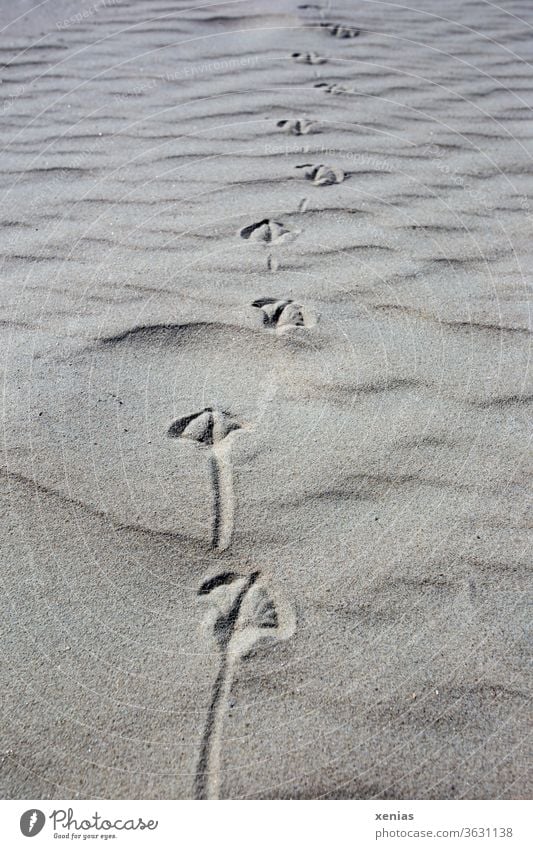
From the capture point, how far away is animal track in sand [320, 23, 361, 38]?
4.12 meters

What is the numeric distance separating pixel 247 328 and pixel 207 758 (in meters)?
1.24

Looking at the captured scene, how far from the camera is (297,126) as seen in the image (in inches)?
131

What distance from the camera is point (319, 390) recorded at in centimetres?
209

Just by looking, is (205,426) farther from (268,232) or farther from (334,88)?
(334,88)

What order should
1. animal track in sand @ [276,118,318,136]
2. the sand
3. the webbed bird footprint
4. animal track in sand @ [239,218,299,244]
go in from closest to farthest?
the sand, the webbed bird footprint, animal track in sand @ [239,218,299,244], animal track in sand @ [276,118,318,136]

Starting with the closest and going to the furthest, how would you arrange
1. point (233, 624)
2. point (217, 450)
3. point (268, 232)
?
point (233, 624), point (217, 450), point (268, 232)

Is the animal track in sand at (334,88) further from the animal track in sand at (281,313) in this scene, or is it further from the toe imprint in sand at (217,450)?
the toe imprint in sand at (217,450)

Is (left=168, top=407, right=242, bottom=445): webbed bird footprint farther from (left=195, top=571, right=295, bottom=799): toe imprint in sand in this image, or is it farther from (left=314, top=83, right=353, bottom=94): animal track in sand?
(left=314, top=83, right=353, bottom=94): animal track in sand

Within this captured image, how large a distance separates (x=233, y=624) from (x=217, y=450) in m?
0.49

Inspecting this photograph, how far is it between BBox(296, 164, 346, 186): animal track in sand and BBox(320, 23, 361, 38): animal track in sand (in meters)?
1.49

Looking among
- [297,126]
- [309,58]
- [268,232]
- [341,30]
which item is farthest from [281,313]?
[341,30]

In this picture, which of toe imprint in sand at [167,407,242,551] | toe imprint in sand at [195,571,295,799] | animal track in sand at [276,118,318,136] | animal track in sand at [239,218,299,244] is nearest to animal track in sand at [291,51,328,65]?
animal track in sand at [276,118,318,136]

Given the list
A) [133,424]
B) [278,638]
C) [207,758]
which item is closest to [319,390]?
[133,424]
